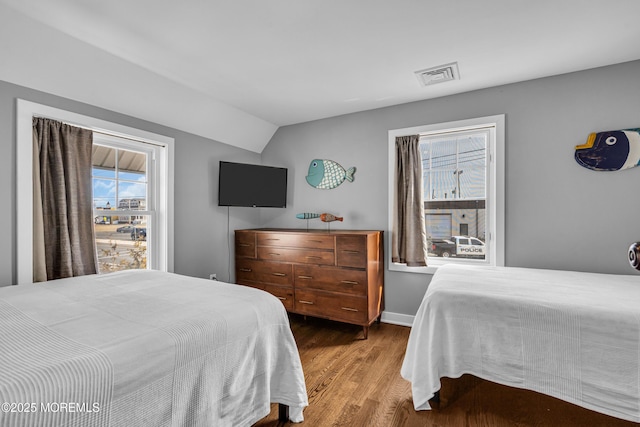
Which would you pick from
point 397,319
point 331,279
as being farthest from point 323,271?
point 397,319

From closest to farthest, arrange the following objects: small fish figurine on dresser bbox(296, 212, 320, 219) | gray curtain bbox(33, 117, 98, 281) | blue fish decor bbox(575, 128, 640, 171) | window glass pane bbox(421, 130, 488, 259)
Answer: gray curtain bbox(33, 117, 98, 281) → blue fish decor bbox(575, 128, 640, 171) → window glass pane bbox(421, 130, 488, 259) → small fish figurine on dresser bbox(296, 212, 320, 219)

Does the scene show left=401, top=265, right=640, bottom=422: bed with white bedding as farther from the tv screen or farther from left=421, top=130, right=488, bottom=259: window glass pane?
the tv screen

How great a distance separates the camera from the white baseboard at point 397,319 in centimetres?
324

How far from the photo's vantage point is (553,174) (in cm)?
264

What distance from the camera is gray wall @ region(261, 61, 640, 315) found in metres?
2.43

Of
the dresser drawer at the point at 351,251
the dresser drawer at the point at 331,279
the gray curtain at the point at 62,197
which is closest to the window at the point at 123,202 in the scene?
the gray curtain at the point at 62,197

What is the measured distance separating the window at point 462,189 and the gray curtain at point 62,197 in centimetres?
288

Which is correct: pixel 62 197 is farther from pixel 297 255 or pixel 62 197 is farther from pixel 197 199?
pixel 297 255

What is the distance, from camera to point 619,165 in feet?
7.91

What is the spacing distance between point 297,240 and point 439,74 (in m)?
2.09

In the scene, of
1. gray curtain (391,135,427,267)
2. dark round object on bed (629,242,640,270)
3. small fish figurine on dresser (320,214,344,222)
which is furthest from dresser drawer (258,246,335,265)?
dark round object on bed (629,242,640,270)

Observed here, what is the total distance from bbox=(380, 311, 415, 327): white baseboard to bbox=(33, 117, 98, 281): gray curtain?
2.90 meters

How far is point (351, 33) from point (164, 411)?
2.30m

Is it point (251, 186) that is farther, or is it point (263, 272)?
point (251, 186)
